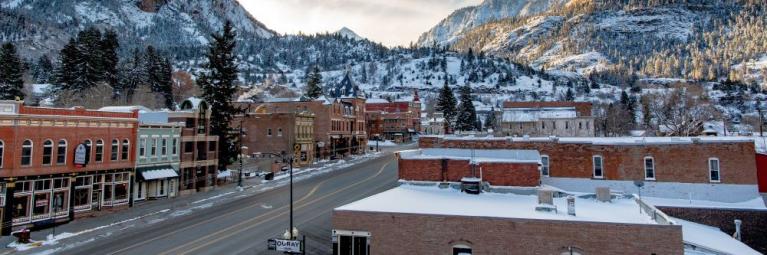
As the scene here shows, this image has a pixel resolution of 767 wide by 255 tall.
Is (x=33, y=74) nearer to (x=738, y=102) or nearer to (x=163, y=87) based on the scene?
(x=163, y=87)

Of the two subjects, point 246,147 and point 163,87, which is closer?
point 246,147

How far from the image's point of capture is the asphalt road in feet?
84.2

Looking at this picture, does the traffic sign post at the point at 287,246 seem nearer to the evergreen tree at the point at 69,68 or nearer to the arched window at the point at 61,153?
the arched window at the point at 61,153

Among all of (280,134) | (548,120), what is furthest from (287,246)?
(548,120)

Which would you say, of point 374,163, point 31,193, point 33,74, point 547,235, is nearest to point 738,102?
point 374,163

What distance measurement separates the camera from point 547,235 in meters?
17.3

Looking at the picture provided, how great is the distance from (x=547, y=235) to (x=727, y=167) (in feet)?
74.7

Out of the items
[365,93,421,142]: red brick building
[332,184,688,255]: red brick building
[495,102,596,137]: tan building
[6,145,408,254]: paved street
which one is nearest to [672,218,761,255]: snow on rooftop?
[332,184,688,255]: red brick building

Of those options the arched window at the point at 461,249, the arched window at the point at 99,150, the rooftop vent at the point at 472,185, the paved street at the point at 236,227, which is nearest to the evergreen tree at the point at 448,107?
the paved street at the point at 236,227

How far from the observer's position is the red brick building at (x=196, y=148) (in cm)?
4428

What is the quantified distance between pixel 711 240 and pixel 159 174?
42.3m

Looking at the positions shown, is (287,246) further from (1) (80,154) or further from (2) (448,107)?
(2) (448,107)

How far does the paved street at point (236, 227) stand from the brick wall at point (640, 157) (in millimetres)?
10419

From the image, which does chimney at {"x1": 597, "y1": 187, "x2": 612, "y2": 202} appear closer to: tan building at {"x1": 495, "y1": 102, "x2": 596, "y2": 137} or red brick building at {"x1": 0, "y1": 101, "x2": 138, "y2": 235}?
red brick building at {"x1": 0, "y1": 101, "x2": 138, "y2": 235}
